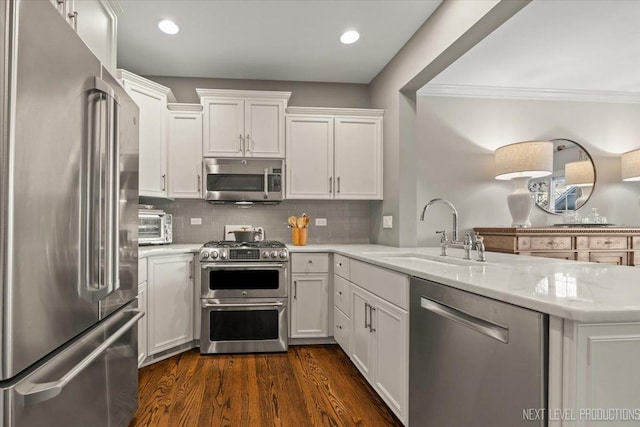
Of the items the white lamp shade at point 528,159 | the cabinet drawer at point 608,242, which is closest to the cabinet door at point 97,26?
the white lamp shade at point 528,159

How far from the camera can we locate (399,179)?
3.38 meters

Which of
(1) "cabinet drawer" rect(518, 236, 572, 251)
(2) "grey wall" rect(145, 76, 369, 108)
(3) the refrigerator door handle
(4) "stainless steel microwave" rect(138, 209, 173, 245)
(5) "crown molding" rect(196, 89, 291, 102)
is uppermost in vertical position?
(2) "grey wall" rect(145, 76, 369, 108)

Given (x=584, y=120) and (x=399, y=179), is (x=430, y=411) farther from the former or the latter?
(x=584, y=120)

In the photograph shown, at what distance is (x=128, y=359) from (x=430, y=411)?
4.70 feet

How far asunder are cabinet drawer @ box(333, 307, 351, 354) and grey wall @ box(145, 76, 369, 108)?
7.12 feet

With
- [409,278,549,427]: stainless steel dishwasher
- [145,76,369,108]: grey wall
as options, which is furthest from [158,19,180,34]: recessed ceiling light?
[409,278,549,427]: stainless steel dishwasher

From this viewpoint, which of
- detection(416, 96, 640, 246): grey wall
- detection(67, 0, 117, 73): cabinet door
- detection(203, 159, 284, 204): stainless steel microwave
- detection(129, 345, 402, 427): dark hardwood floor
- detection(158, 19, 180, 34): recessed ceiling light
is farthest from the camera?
detection(416, 96, 640, 246): grey wall

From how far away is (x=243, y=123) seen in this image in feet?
11.8

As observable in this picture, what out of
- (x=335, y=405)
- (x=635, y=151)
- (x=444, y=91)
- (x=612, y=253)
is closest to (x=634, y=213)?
(x=635, y=151)

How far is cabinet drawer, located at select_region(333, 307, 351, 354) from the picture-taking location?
2.88 meters

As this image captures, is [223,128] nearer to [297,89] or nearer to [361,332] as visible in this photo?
[297,89]

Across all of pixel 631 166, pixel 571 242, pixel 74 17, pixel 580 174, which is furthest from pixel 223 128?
pixel 631 166

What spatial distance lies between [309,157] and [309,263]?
1.05 meters

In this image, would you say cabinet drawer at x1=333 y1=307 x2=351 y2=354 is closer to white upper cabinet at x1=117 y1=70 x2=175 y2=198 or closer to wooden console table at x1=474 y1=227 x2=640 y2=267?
wooden console table at x1=474 y1=227 x2=640 y2=267
